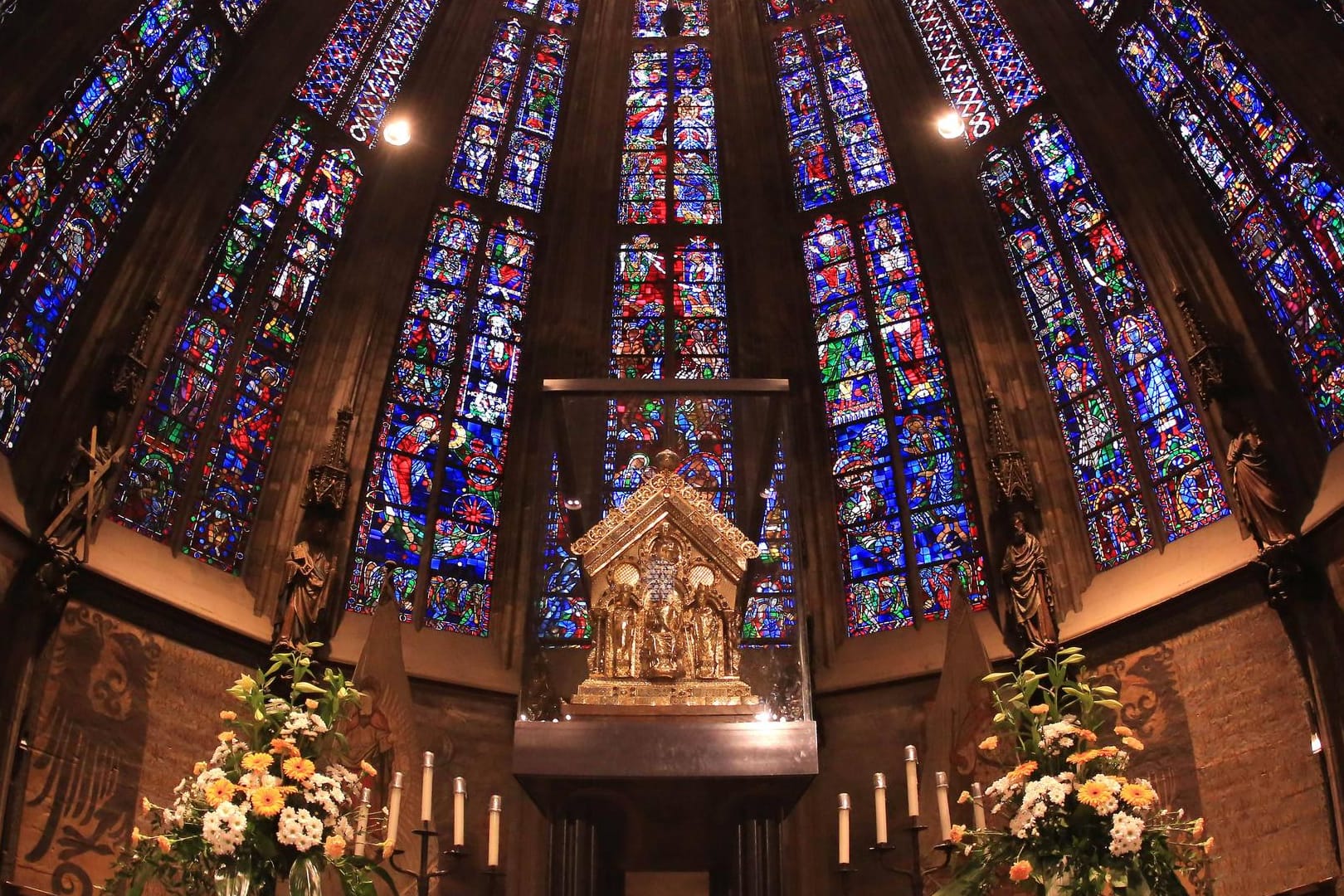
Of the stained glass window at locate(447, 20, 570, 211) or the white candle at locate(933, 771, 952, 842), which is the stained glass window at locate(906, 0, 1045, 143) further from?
the white candle at locate(933, 771, 952, 842)

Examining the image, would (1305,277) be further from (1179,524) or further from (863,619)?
(863,619)

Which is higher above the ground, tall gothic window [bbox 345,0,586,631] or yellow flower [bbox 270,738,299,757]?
tall gothic window [bbox 345,0,586,631]

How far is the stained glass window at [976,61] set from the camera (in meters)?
17.2

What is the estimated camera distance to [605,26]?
1945 cm

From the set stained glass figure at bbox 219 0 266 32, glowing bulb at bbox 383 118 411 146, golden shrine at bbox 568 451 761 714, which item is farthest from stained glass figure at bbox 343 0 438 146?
golden shrine at bbox 568 451 761 714

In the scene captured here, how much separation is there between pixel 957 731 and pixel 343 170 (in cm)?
1013

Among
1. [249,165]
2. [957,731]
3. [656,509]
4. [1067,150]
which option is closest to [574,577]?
[656,509]

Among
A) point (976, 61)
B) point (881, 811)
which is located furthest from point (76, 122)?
point (976, 61)

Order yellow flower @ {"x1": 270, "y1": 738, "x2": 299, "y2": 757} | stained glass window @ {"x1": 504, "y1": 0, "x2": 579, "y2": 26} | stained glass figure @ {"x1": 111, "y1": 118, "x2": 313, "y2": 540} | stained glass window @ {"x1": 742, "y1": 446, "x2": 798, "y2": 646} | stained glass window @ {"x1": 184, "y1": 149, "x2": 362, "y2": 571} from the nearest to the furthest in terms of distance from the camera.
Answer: yellow flower @ {"x1": 270, "y1": 738, "x2": 299, "y2": 757} → stained glass window @ {"x1": 742, "y1": 446, "x2": 798, "y2": 646} → stained glass figure @ {"x1": 111, "y1": 118, "x2": 313, "y2": 540} → stained glass window @ {"x1": 184, "y1": 149, "x2": 362, "y2": 571} → stained glass window @ {"x1": 504, "y1": 0, "x2": 579, "y2": 26}

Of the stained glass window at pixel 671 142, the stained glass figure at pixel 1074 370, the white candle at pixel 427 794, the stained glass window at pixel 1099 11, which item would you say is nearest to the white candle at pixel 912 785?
the white candle at pixel 427 794

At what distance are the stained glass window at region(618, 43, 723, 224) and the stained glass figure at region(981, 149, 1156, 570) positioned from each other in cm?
403

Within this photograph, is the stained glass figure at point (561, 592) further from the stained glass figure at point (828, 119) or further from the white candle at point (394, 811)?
the stained glass figure at point (828, 119)

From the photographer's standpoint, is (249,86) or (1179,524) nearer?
(1179,524)

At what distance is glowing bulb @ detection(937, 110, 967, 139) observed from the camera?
1695 centimetres
